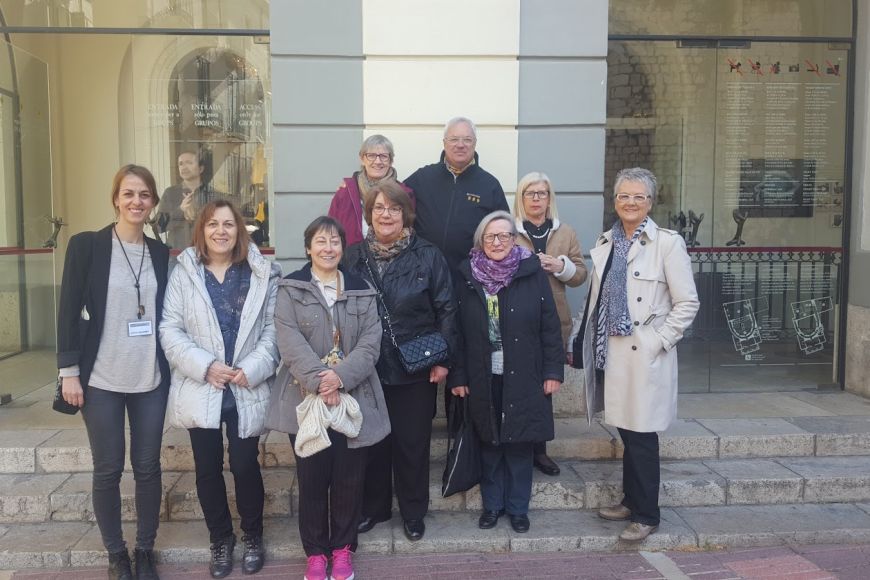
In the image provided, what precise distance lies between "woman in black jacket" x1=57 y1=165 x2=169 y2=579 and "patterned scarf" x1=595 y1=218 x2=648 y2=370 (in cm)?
245

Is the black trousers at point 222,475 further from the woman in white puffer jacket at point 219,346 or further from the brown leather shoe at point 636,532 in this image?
the brown leather shoe at point 636,532

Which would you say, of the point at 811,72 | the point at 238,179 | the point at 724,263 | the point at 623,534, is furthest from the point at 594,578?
the point at 811,72

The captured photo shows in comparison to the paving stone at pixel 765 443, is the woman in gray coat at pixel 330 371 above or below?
above

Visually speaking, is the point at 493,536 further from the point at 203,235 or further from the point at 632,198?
the point at 203,235

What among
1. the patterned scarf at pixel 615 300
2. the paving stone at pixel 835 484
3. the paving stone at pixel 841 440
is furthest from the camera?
the paving stone at pixel 841 440

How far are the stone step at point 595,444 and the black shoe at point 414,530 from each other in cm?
91

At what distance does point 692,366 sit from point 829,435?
184 cm

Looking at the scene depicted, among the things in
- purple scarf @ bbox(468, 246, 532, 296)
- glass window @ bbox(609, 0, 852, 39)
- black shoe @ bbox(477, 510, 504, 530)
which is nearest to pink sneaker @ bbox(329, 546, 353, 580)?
black shoe @ bbox(477, 510, 504, 530)

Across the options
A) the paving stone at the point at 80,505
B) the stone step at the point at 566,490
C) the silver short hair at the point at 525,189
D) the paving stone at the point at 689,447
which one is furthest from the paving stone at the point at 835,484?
the paving stone at the point at 80,505

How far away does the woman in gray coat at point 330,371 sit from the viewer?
368cm

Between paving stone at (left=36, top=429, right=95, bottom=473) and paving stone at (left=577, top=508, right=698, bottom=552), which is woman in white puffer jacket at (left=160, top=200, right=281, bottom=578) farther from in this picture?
paving stone at (left=577, top=508, right=698, bottom=552)

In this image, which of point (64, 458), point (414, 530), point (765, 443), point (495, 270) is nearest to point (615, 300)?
point (495, 270)

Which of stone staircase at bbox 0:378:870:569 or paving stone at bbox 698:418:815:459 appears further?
paving stone at bbox 698:418:815:459

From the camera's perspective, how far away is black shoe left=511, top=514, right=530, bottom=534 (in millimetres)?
4352
